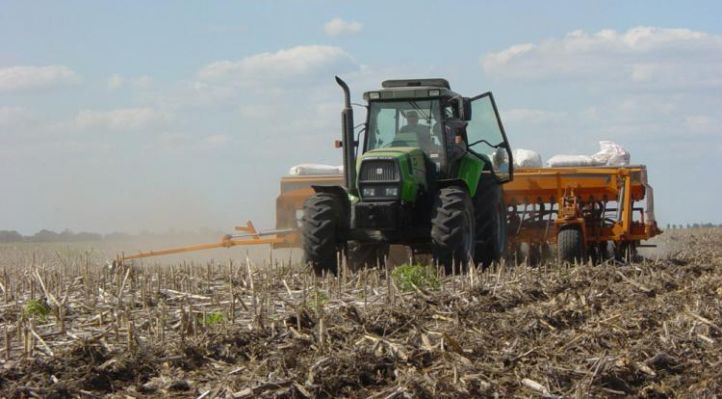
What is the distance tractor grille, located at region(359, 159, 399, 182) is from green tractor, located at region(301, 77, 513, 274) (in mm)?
11

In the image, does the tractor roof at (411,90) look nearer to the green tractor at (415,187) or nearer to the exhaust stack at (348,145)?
the green tractor at (415,187)

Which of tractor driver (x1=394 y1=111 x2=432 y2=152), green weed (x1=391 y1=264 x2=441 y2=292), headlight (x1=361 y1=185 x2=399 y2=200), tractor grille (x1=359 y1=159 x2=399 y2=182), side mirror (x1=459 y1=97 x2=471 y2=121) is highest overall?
side mirror (x1=459 y1=97 x2=471 y2=121)

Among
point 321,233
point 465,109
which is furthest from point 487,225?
point 321,233

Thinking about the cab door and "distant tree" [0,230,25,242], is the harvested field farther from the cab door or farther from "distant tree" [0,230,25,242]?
"distant tree" [0,230,25,242]

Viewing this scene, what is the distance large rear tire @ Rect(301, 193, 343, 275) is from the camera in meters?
12.9

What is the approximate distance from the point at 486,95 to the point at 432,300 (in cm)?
570

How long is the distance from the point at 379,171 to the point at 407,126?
3.92 ft

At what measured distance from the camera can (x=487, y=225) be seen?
1402 cm

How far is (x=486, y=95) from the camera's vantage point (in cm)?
1484

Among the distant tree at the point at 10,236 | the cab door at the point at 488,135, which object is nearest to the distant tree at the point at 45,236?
the distant tree at the point at 10,236

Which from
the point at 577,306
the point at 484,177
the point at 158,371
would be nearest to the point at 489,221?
the point at 484,177

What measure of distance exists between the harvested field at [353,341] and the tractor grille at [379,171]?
7.18 feet

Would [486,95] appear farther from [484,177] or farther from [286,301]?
[286,301]

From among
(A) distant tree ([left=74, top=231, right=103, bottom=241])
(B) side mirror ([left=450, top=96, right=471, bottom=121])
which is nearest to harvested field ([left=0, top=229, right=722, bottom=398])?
(B) side mirror ([left=450, top=96, right=471, bottom=121])
